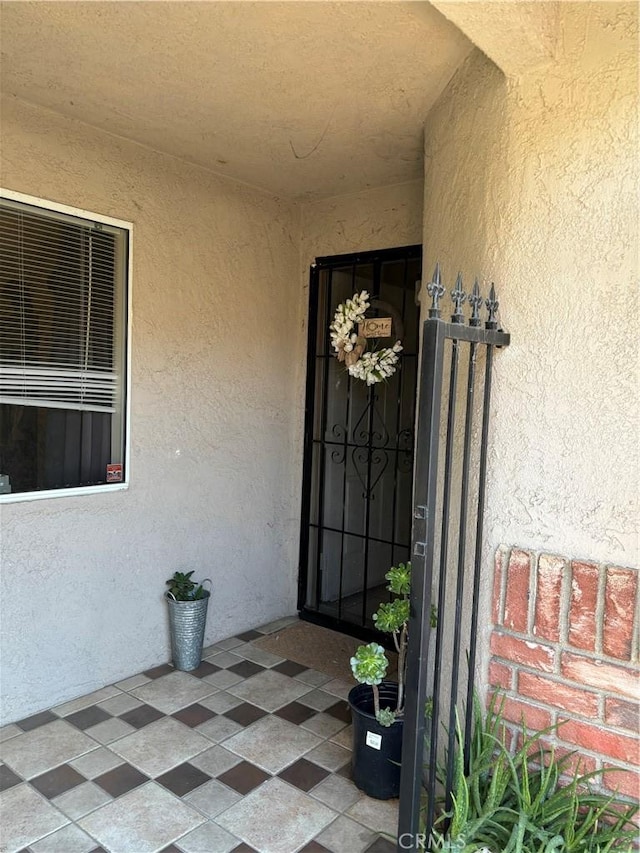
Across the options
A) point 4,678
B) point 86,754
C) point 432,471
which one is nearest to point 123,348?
point 4,678

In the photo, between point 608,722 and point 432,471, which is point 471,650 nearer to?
point 608,722

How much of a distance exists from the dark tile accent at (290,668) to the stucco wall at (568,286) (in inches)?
71.8

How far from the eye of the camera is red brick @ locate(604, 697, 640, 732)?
1553mm

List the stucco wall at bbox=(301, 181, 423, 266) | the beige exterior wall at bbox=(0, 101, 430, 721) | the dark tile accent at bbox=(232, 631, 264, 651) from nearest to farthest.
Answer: the beige exterior wall at bbox=(0, 101, 430, 721) → the stucco wall at bbox=(301, 181, 423, 266) → the dark tile accent at bbox=(232, 631, 264, 651)

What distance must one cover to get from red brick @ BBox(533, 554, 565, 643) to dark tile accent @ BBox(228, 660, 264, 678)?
77.9 inches

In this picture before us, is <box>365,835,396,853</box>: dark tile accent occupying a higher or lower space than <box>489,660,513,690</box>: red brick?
lower

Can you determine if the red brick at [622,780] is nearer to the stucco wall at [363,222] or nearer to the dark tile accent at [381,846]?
the dark tile accent at [381,846]

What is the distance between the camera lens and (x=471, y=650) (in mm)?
1778

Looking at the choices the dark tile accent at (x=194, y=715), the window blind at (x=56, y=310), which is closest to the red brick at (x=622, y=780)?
the dark tile accent at (x=194, y=715)

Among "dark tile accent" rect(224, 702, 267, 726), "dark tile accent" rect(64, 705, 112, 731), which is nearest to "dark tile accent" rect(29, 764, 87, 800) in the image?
"dark tile accent" rect(64, 705, 112, 731)

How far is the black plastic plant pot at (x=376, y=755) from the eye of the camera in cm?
219

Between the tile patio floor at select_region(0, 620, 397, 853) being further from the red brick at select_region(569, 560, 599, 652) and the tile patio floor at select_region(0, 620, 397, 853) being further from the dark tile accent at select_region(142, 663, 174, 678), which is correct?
the red brick at select_region(569, 560, 599, 652)

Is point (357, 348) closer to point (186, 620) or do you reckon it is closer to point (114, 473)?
point (114, 473)

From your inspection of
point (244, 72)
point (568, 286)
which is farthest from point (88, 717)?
point (244, 72)
